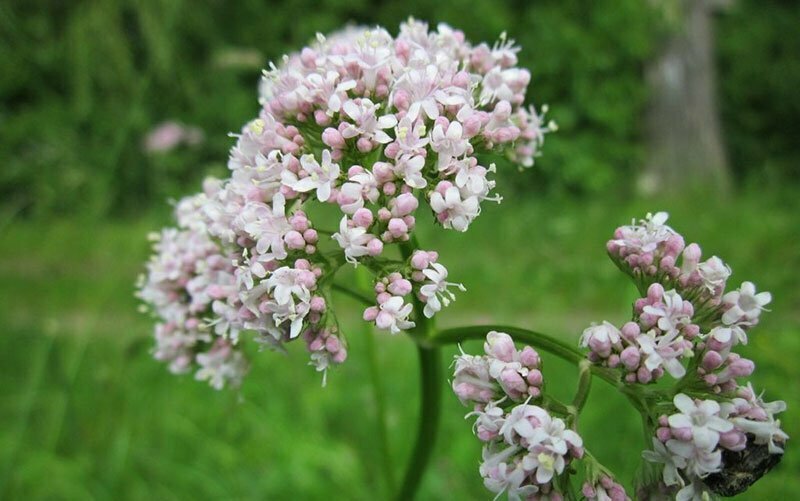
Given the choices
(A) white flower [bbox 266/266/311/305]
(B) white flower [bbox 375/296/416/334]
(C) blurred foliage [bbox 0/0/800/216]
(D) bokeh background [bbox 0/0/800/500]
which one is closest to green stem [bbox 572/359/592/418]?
(B) white flower [bbox 375/296/416/334]

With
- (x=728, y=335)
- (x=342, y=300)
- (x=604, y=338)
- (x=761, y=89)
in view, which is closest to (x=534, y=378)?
(x=604, y=338)

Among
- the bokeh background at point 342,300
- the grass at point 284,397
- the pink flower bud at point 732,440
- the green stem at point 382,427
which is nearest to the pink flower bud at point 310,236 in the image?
the green stem at point 382,427

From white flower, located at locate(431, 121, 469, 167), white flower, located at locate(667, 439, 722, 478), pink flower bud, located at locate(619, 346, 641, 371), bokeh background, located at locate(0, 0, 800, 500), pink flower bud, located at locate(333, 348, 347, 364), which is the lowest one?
white flower, located at locate(667, 439, 722, 478)

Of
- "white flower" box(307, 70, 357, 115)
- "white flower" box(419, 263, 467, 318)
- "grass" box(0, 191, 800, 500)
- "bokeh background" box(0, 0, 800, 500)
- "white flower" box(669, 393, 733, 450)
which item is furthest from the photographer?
"bokeh background" box(0, 0, 800, 500)

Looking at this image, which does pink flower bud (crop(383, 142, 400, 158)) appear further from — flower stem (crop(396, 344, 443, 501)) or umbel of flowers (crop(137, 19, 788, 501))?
flower stem (crop(396, 344, 443, 501))

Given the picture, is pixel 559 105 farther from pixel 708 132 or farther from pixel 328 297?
pixel 328 297
